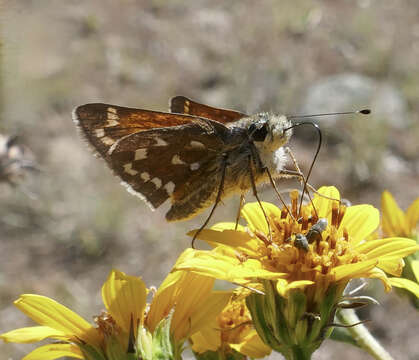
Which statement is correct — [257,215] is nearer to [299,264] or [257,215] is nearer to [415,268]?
[299,264]

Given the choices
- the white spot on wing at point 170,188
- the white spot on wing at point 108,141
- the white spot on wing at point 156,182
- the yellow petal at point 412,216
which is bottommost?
the yellow petal at point 412,216

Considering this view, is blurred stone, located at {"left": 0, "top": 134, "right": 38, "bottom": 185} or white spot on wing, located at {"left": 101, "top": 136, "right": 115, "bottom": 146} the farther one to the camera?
blurred stone, located at {"left": 0, "top": 134, "right": 38, "bottom": 185}

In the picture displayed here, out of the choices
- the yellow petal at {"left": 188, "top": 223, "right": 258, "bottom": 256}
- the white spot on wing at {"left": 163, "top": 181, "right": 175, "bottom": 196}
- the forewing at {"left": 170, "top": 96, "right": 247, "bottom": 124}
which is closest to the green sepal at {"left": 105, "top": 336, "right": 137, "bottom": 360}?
the yellow petal at {"left": 188, "top": 223, "right": 258, "bottom": 256}

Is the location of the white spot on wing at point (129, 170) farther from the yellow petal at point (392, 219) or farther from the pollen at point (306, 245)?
the yellow petal at point (392, 219)

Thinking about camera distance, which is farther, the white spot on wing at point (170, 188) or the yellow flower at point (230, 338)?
the white spot on wing at point (170, 188)

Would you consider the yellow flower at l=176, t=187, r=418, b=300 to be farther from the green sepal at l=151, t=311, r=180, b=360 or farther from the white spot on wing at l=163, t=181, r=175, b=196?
the white spot on wing at l=163, t=181, r=175, b=196

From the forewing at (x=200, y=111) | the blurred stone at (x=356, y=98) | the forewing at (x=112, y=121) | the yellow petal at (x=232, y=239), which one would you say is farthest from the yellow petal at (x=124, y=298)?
the blurred stone at (x=356, y=98)

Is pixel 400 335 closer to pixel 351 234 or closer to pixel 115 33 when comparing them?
pixel 351 234
